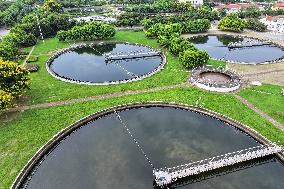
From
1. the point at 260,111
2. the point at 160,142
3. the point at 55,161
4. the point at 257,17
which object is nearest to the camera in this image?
the point at 55,161

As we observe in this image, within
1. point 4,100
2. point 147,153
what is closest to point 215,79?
point 147,153

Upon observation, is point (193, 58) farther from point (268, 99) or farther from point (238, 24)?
point (238, 24)

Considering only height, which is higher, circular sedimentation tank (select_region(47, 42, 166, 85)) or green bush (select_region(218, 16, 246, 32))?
green bush (select_region(218, 16, 246, 32))

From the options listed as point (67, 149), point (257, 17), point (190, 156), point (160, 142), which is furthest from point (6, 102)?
point (257, 17)

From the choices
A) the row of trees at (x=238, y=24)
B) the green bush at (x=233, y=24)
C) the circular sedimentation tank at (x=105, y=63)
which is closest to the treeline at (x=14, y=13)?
the circular sedimentation tank at (x=105, y=63)

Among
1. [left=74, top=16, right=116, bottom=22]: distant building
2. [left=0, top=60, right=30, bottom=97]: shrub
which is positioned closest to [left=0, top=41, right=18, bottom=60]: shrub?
[left=0, top=60, right=30, bottom=97]: shrub

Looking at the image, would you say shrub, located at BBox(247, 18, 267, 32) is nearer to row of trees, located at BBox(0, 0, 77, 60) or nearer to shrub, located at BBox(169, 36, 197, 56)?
shrub, located at BBox(169, 36, 197, 56)

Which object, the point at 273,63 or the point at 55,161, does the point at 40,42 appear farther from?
the point at 273,63
